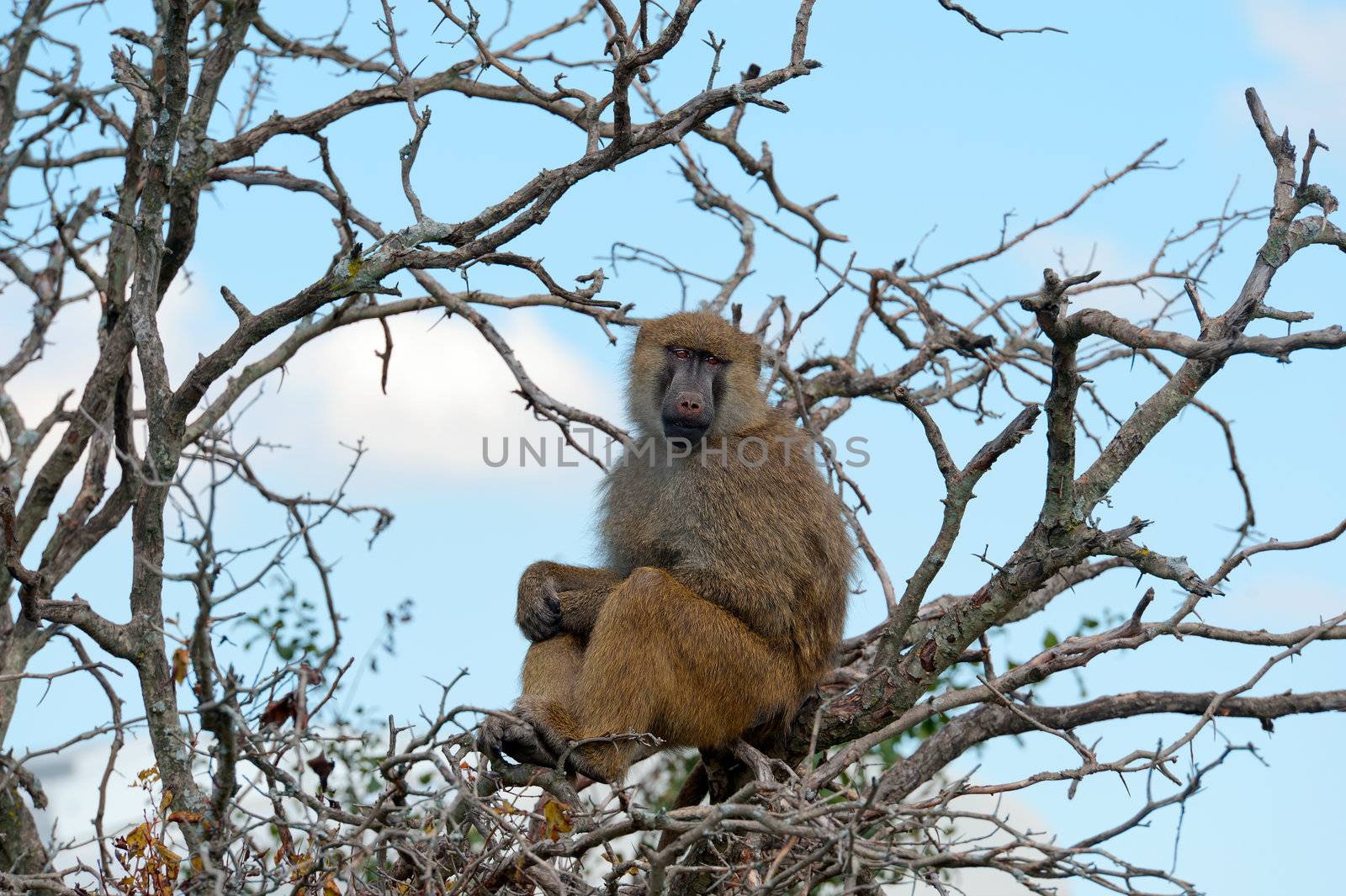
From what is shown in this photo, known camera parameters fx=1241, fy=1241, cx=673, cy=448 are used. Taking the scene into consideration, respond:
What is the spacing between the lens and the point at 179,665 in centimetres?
503

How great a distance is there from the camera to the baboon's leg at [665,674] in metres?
4.99

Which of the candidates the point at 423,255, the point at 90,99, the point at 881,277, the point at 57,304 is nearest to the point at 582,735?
the point at 423,255

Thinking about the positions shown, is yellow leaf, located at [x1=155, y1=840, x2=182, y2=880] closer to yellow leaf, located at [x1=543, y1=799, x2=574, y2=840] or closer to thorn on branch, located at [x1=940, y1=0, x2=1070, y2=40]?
yellow leaf, located at [x1=543, y1=799, x2=574, y2=840]

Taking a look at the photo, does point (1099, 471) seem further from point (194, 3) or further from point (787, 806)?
point (194, 3)

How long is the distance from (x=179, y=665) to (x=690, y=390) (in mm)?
2501

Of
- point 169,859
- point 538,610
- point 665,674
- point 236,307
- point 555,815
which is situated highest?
point 236,307

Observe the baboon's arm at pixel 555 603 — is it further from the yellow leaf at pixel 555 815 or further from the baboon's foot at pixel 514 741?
the yellow leaf at pixel 555 815

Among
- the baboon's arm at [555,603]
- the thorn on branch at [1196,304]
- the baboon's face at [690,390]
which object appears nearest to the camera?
the thorn on branch at [1196,304]

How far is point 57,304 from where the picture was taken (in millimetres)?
7754

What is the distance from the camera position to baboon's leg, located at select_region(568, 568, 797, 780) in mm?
4988

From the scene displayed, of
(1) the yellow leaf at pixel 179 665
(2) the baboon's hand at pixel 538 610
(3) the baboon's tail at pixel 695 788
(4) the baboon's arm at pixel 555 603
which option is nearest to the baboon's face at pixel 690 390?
(4) the baboon's arm at pixel 555 603

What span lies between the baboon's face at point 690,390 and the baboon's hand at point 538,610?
91 cm

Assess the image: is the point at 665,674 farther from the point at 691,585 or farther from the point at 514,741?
the point at 514,741

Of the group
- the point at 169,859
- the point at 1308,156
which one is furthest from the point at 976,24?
the point at 169,859
